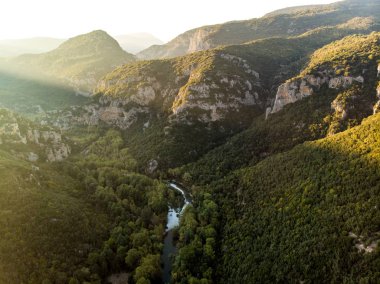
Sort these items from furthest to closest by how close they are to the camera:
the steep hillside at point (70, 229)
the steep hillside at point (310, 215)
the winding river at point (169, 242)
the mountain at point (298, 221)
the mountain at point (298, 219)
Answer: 1. the winding river at point (169, 242)
2. the steep hillside at point (70, 229)
3. the mountain at point (298, 219)
4. the mountain at point (298, 221)
5. the steep hillside at point (310, 215)

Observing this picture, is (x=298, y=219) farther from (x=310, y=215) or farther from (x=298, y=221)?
(x=310, y=215)

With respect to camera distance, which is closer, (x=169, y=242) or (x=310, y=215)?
(x=310, y=215)

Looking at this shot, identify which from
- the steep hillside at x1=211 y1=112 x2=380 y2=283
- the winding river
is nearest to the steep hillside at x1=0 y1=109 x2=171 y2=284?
the winding river

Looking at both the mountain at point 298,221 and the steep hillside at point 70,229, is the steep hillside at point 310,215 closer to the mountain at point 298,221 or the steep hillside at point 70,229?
the mountain at point 298,221

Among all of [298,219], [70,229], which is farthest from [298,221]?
[70,229]

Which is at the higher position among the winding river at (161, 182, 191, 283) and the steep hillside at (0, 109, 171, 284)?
the steep hillside at (0, 109, 171, 284)

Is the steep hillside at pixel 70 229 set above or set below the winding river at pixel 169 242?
above

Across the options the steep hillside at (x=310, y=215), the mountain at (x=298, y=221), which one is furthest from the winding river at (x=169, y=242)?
the steep hillside at (x=310, y=215)

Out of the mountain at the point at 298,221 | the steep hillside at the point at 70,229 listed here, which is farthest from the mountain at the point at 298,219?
the steep hillside at the point at 70,229

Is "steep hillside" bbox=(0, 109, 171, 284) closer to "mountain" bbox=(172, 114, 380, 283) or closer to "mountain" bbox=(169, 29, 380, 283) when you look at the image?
"mountain" bbox=(172, 114, 380, 283)

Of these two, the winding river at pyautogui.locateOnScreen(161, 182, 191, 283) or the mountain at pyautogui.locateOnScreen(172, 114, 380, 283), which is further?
the winding river at pyautogui.locateOnScreen(161, 182, 191, 283)

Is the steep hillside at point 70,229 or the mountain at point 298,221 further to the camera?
the steep hillside at point 70,229

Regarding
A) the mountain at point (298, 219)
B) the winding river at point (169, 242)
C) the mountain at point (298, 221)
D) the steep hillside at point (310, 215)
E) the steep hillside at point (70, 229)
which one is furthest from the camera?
the winding river at point (169, 242)

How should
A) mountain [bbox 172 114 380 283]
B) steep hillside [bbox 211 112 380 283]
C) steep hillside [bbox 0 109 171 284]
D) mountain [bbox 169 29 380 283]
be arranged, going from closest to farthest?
steep hillside [bbox 211 112 380 283] < mountain [bbox 172 114 380 283] < mountain [bbox 169 29 380 283] < steep hillside [bbox 0 109 171 284]
